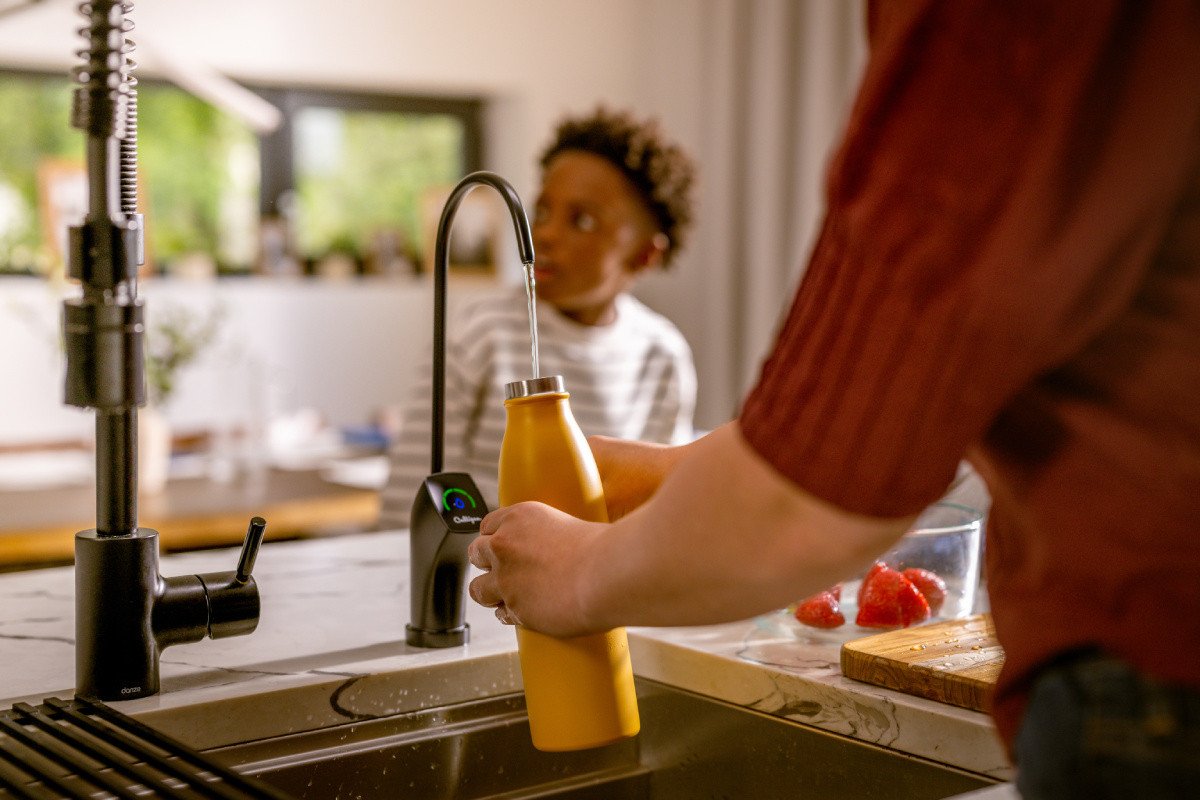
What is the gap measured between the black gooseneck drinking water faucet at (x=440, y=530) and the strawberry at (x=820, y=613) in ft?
0.97

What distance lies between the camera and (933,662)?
955mm

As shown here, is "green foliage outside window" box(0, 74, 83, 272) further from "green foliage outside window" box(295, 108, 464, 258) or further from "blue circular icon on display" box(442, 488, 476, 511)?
"blue circular icon on display" box(442, 488, 476, 511)

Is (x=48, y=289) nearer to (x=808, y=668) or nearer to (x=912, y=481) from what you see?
(x=808, y=668)

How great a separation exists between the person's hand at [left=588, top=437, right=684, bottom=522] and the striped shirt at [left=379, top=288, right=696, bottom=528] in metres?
1.09

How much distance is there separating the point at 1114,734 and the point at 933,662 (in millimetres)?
460

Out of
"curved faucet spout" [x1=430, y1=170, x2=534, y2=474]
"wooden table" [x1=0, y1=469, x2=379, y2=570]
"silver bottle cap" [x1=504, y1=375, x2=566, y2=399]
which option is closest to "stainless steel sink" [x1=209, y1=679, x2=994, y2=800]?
"curved faucet spout" [x1=430, y1=170, x2=534, y2=474]

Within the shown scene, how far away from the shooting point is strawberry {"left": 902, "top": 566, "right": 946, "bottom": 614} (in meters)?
1.12

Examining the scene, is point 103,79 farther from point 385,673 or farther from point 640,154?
point 640,154

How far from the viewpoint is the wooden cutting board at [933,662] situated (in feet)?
3.00

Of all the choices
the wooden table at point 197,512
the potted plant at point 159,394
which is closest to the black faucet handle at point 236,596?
the wooden table at point 197,512

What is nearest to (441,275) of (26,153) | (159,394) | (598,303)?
(598,303)

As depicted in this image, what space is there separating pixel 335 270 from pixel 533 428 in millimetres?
3763

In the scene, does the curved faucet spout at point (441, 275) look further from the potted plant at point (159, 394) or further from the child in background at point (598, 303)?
the potted plant at point (159, 394)

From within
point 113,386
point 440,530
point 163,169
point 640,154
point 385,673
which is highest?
point 163,169
